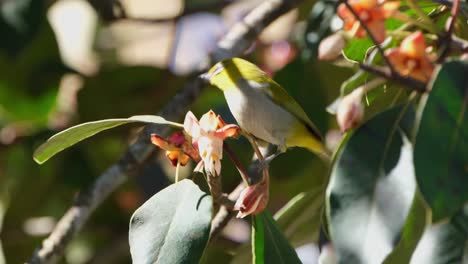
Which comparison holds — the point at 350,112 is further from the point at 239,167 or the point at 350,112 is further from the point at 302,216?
the point at 302,216

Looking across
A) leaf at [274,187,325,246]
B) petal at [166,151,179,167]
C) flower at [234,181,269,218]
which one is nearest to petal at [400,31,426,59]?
flower at [234,181,269,218]

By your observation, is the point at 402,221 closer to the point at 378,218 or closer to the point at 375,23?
the point at 378,218

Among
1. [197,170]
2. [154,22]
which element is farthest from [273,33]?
[197,170]

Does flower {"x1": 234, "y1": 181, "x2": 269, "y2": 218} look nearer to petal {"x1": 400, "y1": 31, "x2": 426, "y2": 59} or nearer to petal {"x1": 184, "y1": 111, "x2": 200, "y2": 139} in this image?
petal {"x1": 184, "y1": 111, "x2": 200, "y2": 139}

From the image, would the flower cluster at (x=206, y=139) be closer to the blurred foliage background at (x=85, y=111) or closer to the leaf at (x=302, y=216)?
the leaf at (x=302, y=216)

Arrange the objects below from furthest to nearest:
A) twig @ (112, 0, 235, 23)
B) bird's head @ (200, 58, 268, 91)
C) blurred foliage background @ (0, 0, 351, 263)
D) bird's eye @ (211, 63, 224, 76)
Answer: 1. twig @ (112, 0, 235, 23)
2. blurred foliage background @ (0, 0, 351, 263)
3. bird's eye @ (211, 63, 224, 76)
4. bird's head @ (200, 58, 268, 91)

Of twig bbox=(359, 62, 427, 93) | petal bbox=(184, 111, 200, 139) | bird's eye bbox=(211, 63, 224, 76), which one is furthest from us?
bird's eye bbox=(211, 63, 224, 76)
